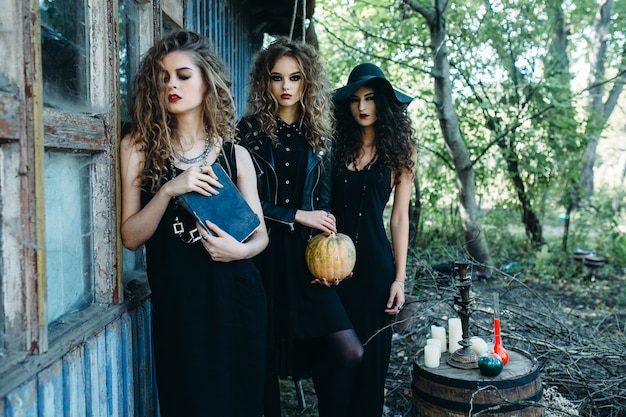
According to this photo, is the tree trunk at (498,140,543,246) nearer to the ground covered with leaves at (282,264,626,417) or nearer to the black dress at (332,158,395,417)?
the ground covered with leaves at (282,264,626,417)

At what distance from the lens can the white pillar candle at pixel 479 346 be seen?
9.98 feet

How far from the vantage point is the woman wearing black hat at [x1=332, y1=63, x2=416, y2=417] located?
130 inches

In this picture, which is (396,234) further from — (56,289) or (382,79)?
(56,289)

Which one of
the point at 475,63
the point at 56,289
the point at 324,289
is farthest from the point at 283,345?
the point at 475,63

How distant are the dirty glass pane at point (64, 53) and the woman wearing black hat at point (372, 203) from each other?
1681 millimetres

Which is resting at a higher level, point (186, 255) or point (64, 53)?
point (64, 53)

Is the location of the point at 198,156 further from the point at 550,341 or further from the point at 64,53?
the point at 550,341

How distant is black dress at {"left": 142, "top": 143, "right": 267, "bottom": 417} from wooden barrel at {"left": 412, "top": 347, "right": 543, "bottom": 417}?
3.23 feet

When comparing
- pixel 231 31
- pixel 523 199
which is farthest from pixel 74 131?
pixel 523 199

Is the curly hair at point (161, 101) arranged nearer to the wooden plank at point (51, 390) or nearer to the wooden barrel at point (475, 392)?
the wooden plank at point (51, 390)

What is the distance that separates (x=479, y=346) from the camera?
3057mm

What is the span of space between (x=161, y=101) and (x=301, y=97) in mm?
967

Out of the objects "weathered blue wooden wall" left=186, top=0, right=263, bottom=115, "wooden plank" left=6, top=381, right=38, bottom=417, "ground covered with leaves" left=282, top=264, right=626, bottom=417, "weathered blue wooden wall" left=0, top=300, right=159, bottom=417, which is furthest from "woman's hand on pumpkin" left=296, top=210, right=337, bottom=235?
"wooden plank" left=6, top=381, right=38, bottom=417

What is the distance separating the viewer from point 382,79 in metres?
3.45
